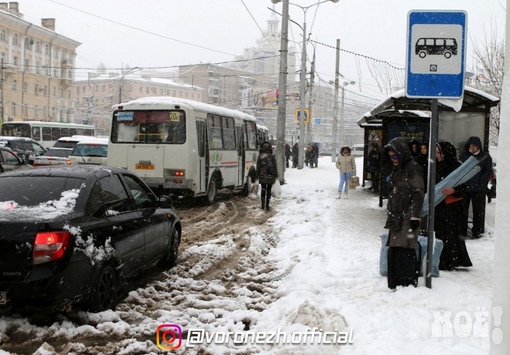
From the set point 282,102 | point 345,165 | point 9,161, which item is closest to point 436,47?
point 345,165

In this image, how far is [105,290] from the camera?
5.46 metres

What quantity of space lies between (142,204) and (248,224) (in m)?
5.50

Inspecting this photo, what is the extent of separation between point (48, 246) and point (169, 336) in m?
1.38

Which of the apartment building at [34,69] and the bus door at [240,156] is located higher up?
the apartment building at [34,69]

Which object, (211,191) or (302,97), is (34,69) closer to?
(302,97)

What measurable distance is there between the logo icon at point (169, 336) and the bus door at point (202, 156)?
30.3ft

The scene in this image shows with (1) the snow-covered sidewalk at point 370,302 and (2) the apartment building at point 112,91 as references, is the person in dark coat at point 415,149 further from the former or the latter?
(2) the apartment building at point 112,91

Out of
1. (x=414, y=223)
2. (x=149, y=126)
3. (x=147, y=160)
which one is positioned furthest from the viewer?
(x=149, y=126)

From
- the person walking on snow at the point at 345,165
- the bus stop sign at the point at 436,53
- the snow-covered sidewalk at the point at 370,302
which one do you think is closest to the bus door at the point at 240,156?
the person walking on snow at the point at 345,165

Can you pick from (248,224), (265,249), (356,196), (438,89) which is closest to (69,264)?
(438,89)

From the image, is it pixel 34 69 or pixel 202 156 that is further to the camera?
pixel 34 69

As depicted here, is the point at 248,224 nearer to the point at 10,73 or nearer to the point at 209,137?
the point at 209,137

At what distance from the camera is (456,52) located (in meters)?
5.61

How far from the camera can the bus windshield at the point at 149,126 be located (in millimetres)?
13922
